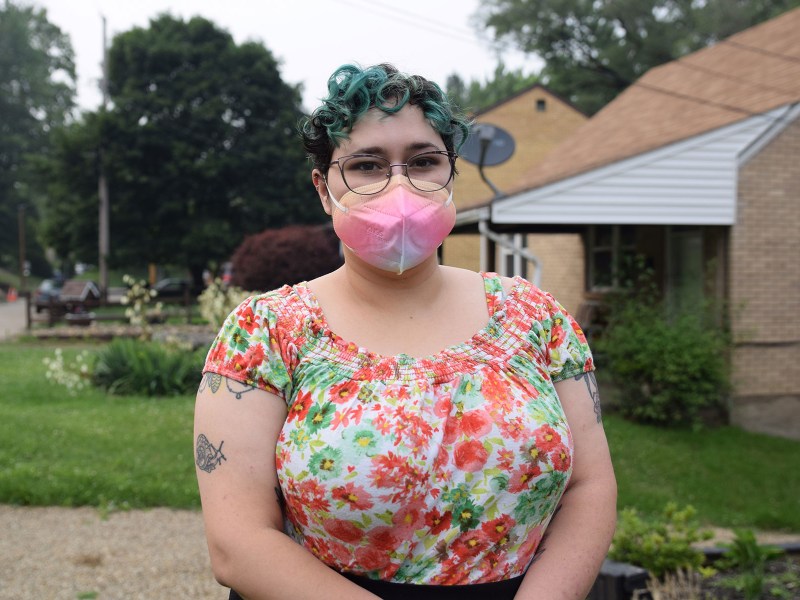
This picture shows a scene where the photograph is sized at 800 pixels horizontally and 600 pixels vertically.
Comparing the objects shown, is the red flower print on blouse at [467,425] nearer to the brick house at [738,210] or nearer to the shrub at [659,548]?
the shrub at [659,548]

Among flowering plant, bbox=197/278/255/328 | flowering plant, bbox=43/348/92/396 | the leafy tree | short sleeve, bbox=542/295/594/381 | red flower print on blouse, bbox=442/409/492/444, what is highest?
the leafy tree

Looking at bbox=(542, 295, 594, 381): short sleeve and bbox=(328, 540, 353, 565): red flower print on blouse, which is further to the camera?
bbox=(542, 295, 594, 381): short sleeve

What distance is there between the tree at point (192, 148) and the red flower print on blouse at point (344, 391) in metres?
31.5

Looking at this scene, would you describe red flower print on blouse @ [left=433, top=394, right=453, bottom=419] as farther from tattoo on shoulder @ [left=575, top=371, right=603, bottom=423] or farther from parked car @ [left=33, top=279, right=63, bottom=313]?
parked car @ [left=33, top=279, right=63, bottom=313]

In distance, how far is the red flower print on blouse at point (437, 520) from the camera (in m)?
1.61

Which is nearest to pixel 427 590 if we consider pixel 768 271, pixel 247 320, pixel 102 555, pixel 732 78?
pixel 247 320

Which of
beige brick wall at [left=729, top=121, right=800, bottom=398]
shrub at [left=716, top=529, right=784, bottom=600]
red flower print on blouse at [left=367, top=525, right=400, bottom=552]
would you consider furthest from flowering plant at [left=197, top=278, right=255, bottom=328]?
red flower print on blouse at [left=367, top=525, right=400, bottom=552]

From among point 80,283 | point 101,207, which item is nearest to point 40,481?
point 80,283

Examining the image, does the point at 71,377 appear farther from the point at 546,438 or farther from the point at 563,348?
the point at 546,438

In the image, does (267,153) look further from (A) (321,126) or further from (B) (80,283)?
(A) (321,126)

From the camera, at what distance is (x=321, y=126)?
5.96ft

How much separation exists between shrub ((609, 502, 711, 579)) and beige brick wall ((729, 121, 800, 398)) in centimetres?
650

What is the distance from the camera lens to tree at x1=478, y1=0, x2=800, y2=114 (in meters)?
28.5

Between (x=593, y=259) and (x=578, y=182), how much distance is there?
15.3 ft
